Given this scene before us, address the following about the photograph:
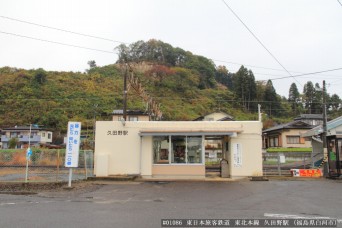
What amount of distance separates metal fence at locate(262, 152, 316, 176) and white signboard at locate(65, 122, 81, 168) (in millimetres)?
11788

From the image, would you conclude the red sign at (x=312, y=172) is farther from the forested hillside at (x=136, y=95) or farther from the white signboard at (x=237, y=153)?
the forested hillside at (x=136, y=95)

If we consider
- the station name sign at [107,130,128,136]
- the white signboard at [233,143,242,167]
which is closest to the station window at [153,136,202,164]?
the station name sign at [107,130,128,136]

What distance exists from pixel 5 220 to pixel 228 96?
244 ft

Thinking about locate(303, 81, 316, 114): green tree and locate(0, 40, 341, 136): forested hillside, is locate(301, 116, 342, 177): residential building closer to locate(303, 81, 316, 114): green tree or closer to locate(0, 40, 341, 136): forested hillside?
locate(0, 40, 341, 136): forested hillside

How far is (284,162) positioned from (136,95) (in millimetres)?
42155

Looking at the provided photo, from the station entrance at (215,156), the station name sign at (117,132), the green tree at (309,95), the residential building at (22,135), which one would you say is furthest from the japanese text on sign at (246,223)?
the green tree at (309,95)

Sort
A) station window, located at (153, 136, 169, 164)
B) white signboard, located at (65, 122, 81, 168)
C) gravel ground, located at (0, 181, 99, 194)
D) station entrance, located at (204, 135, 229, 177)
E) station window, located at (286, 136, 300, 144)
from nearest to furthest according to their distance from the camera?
gravel ground, located at (0, 181, 99, 194)
white signboard, located at (65, 122, 81, 168)
station window, located at (153, 136, 169, 164)
station entrance, located at (204, 135, 229, 177)
station window, located at (286, 136, 300, 144)

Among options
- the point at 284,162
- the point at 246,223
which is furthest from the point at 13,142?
the point at 246,223

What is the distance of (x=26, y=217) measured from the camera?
7348 millimetres

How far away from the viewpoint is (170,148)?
59.2ft

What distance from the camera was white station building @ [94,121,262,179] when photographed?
17734mm

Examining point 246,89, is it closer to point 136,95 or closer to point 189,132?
point 136,95

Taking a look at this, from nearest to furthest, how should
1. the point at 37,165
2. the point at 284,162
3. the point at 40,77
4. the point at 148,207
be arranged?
the point at 148,207
the point at 284,162
the point at 37,165
the point at 40,77

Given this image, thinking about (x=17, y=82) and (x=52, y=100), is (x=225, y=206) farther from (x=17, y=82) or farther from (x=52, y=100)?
(x=17, y=82)
